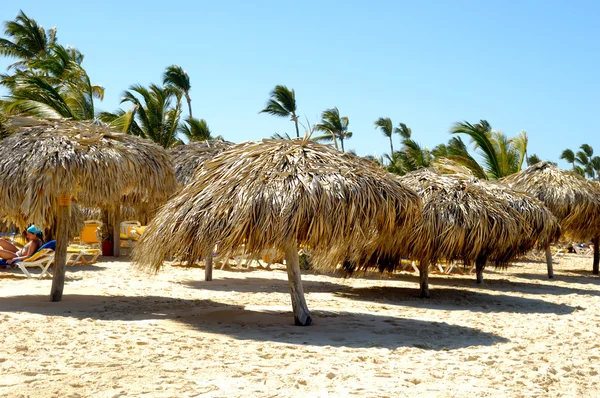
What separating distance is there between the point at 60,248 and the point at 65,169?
4.58 feet

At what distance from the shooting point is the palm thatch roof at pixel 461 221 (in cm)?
947

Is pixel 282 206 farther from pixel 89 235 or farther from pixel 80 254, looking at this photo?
pixel 89 235

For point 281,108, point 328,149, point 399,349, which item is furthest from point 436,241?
point 281,108

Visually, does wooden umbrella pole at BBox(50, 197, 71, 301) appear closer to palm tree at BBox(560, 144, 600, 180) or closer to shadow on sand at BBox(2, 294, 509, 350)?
shadow on sand at BBox(2, 294, 509, 350)

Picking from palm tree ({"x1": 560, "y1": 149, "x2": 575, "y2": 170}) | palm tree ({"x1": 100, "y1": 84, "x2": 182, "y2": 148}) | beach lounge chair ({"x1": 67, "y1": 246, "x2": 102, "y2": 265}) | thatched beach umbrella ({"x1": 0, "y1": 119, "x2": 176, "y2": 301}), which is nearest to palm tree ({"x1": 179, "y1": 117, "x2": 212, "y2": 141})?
palm tree ({"x1": 100, "y1": 84, "x2": 182, "y2": 148})

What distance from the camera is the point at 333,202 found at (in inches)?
239

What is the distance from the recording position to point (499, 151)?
19234 millimetres

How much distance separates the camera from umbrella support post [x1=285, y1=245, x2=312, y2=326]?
6.78 meters

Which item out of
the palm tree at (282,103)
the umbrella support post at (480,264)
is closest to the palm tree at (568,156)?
the palm tree at (282,103)

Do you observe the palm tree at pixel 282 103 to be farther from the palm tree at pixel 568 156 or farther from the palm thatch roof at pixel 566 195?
the palm tree at pixel 568 156

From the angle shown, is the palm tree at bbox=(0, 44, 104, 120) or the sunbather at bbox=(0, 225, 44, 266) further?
the palm tree at bbox=(0, 44, 104, 120)

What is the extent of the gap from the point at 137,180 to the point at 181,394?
14.0ft

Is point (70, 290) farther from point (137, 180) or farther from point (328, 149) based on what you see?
point (328, 149)

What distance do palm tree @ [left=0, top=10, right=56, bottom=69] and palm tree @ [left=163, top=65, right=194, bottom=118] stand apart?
5.28m
